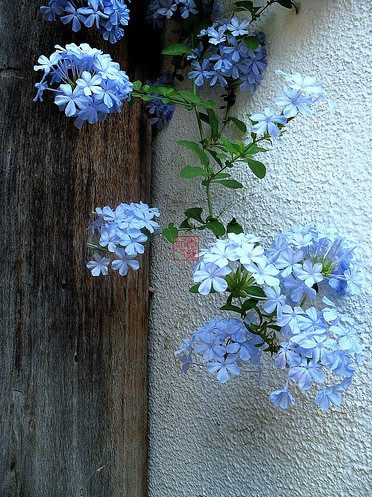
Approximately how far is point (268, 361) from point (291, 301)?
27 cm

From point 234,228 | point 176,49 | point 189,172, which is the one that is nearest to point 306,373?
point 234,228

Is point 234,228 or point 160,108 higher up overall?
point 160,108

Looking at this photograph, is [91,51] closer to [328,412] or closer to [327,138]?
[327,138]

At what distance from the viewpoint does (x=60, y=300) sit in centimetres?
126

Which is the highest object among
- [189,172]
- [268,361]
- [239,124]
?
[239,124]

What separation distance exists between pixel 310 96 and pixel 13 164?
2.36 ft

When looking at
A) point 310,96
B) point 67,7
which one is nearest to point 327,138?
point 310,96

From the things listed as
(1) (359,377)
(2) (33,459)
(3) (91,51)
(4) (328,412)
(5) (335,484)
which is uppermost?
(3) (91,51)

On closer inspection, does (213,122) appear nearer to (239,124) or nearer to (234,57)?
(239,124)

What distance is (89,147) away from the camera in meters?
1.34

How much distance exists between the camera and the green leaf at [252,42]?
1269 millimetres

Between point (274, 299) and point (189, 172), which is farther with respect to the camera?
point (189, 172)

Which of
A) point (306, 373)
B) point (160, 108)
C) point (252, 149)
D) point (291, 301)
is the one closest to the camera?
point (306, 373)

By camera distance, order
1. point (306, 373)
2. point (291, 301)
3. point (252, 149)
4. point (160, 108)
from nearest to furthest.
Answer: point (306, 373), point (291, 301), point (252, 149), point (160, 108)
